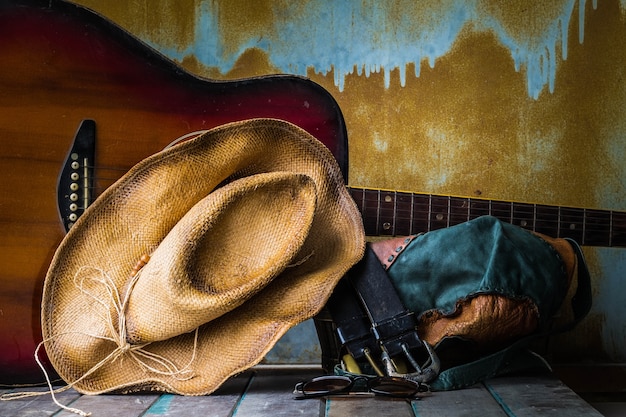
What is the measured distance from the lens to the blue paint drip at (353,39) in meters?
1.47

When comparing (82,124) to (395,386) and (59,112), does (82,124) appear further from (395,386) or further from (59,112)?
Answer: (395,386)

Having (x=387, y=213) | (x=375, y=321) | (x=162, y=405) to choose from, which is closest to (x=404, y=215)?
(x=387, y=213)

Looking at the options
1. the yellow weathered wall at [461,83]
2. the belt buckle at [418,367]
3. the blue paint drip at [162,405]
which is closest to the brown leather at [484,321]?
the belt buckle at [418,367]

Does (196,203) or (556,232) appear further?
(556,232)

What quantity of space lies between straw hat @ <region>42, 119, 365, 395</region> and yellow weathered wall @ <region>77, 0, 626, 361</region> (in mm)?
508

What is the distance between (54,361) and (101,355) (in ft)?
0.21

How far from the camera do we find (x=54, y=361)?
37.9 inches

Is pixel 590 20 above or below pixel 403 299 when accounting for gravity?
above

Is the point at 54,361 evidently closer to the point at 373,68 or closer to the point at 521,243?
the point at 521,243

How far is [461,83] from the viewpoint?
4.98ft

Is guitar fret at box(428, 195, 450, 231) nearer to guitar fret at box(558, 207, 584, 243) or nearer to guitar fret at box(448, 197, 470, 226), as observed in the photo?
guitar fret at box(448, 197, 470, 226)

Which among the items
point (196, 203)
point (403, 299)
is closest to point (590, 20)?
point (403, 299)

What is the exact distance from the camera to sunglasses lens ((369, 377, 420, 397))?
3.08 ft

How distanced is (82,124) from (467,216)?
0.67 m
